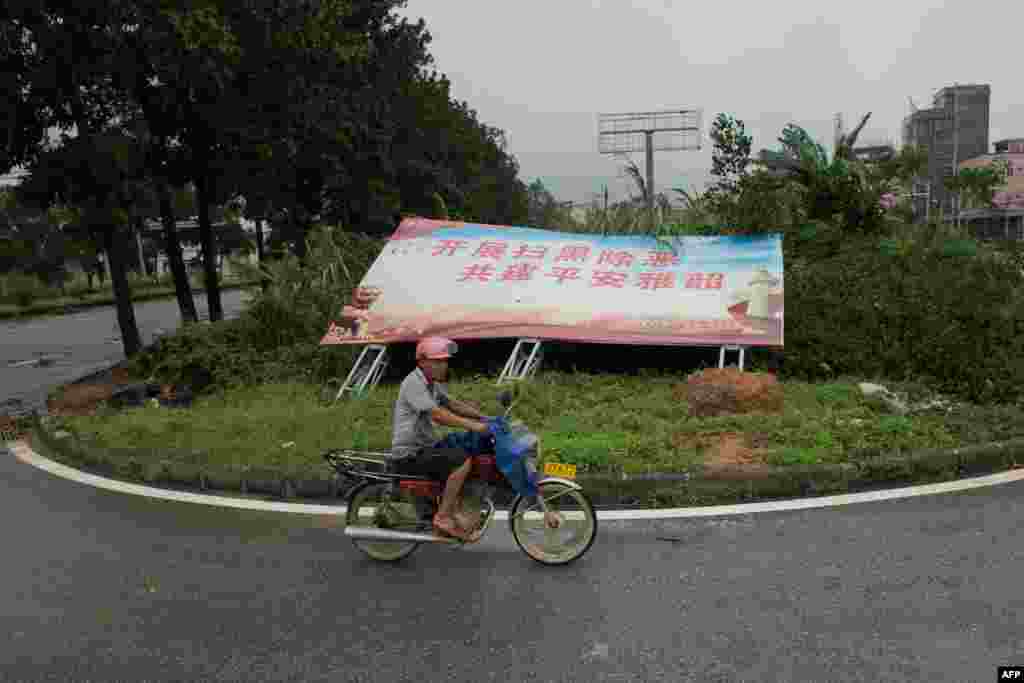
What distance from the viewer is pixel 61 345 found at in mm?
21016

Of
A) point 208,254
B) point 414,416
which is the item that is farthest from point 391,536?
point 208,254

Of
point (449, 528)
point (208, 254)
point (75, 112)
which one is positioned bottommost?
point (449, 528)

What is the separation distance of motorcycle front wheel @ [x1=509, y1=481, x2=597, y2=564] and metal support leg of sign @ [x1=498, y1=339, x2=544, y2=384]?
4135 mm

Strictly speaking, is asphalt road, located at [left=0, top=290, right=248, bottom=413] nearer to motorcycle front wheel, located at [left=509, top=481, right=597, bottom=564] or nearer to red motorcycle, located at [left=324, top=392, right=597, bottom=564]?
red motorcycle, located at [left=324, top=392, right=597, bottom=564]

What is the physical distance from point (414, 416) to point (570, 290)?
5291 millimetres

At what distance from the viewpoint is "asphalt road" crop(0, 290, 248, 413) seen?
1359cm

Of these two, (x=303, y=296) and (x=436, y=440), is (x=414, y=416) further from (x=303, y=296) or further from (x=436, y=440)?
(x=303, y=296)

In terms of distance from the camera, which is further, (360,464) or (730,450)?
(730,450)

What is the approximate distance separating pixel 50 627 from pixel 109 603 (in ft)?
1.10

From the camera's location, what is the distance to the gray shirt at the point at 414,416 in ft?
15.9

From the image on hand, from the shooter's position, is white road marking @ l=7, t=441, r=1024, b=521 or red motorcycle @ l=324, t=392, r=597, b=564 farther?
white road marking @ l=7, t=441, r=1024, b=521

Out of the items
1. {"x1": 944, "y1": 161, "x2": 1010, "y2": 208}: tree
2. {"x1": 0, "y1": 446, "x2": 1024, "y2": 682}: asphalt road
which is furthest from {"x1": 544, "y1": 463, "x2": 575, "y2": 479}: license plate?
{"x1": 944, "y1": 161, "x2": 1010, "y2": 208}: tree

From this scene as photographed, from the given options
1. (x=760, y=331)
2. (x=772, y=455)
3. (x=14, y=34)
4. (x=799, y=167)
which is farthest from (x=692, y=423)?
(x=14, y=34)

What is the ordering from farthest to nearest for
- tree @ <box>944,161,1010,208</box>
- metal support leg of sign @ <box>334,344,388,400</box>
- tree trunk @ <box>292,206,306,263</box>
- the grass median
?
1. tree trunk @ <box>292,206,306,263</box>
2. tree @ <box>944,161,1010,208</box>
3. metal support leg of sign @ <box>334,344,388,400</box>
4. the grass median
